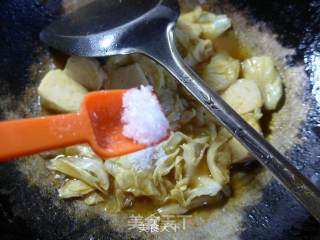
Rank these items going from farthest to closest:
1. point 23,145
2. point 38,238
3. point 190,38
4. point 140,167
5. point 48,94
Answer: point 190,38, point 48,94, point 140,167, point 38,238, point 23,145

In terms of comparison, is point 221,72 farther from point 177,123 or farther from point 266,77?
point 177,123

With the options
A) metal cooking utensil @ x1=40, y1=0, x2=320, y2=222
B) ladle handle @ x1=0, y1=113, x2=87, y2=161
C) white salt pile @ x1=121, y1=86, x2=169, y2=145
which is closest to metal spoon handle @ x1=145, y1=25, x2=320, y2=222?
metal cooking utensil @ x1=40, y1=0, x2=320, y2=222

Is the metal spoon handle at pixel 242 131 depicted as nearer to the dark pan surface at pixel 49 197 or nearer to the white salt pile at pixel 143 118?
the white salt pile at pixel 143 118

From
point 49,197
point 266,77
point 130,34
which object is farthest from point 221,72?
point 49,197

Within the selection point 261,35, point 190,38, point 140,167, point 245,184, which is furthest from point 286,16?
point 140,167

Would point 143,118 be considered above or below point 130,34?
below

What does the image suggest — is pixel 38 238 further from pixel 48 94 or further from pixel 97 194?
pixel 48 94
